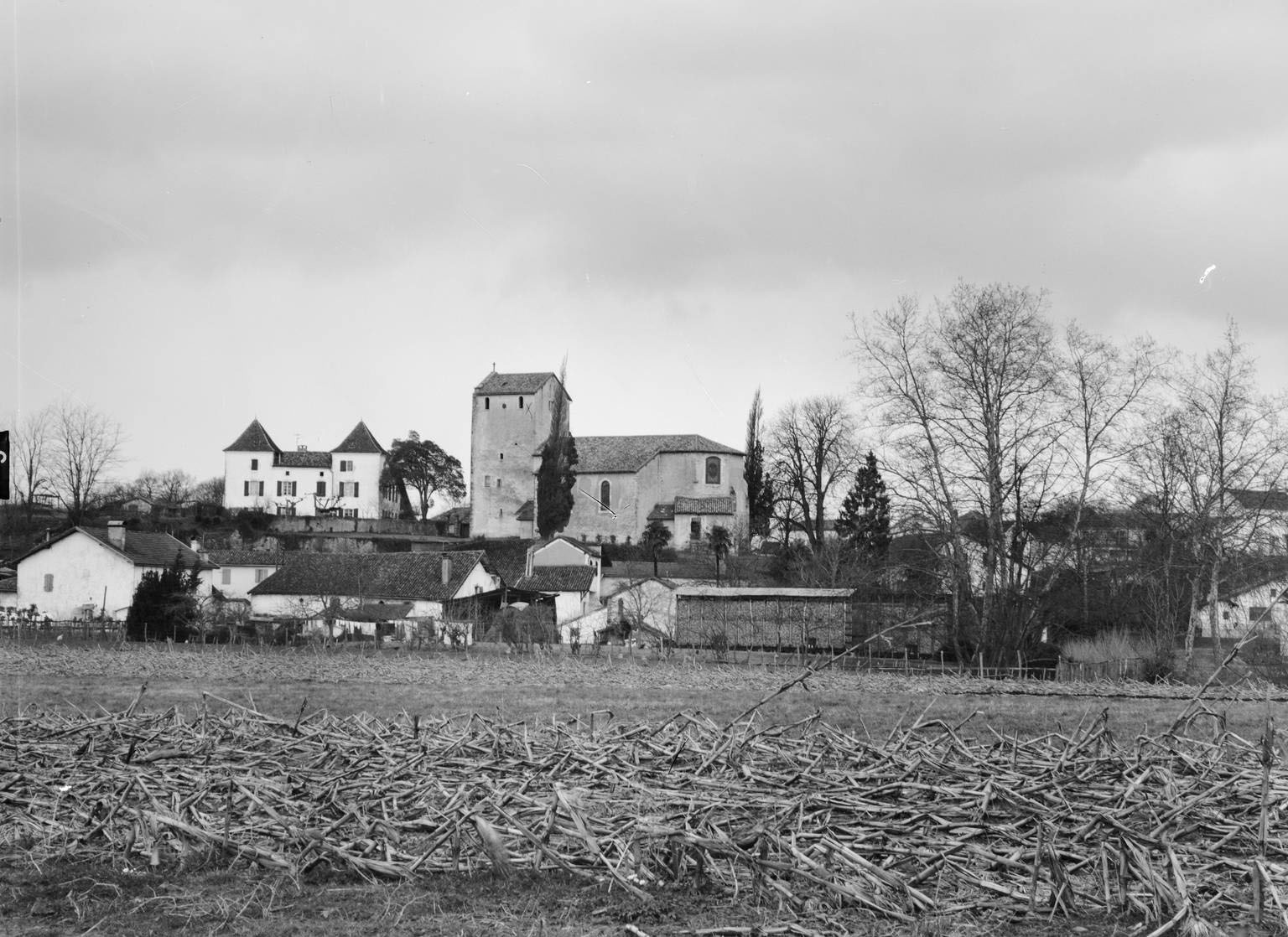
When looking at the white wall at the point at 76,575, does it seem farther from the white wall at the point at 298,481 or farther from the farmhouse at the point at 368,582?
the white wall at the point at 298,481

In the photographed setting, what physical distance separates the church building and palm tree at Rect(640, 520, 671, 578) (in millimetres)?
728

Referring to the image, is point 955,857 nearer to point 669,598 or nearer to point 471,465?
point 669,598

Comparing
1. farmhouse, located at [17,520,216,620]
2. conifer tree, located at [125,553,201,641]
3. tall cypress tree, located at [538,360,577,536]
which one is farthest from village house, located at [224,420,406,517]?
conifer tree, located at [125,553,201,641]

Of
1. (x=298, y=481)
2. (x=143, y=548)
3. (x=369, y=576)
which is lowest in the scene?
(x=369, y=576)

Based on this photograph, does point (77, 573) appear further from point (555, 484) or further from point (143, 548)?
point (555, 484)

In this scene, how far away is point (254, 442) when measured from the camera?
92.3 m

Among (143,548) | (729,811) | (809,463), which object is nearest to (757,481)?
(809,463)

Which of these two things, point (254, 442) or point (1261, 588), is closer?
point (1261, 588)

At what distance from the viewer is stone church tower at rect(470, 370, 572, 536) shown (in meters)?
89.2

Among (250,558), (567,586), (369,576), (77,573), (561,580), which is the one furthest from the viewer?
(250,558)

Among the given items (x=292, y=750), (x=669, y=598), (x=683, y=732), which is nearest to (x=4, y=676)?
(x=292, y=750)

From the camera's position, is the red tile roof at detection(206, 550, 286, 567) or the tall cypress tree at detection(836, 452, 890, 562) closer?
the tall cypress tree at detection(836, 452, 890, 562)

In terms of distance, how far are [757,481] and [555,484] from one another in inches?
542

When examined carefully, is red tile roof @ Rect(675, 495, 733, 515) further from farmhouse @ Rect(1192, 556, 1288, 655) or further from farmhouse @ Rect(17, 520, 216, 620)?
farmhouse @ Rect(1192, 556, 1288, 655)
